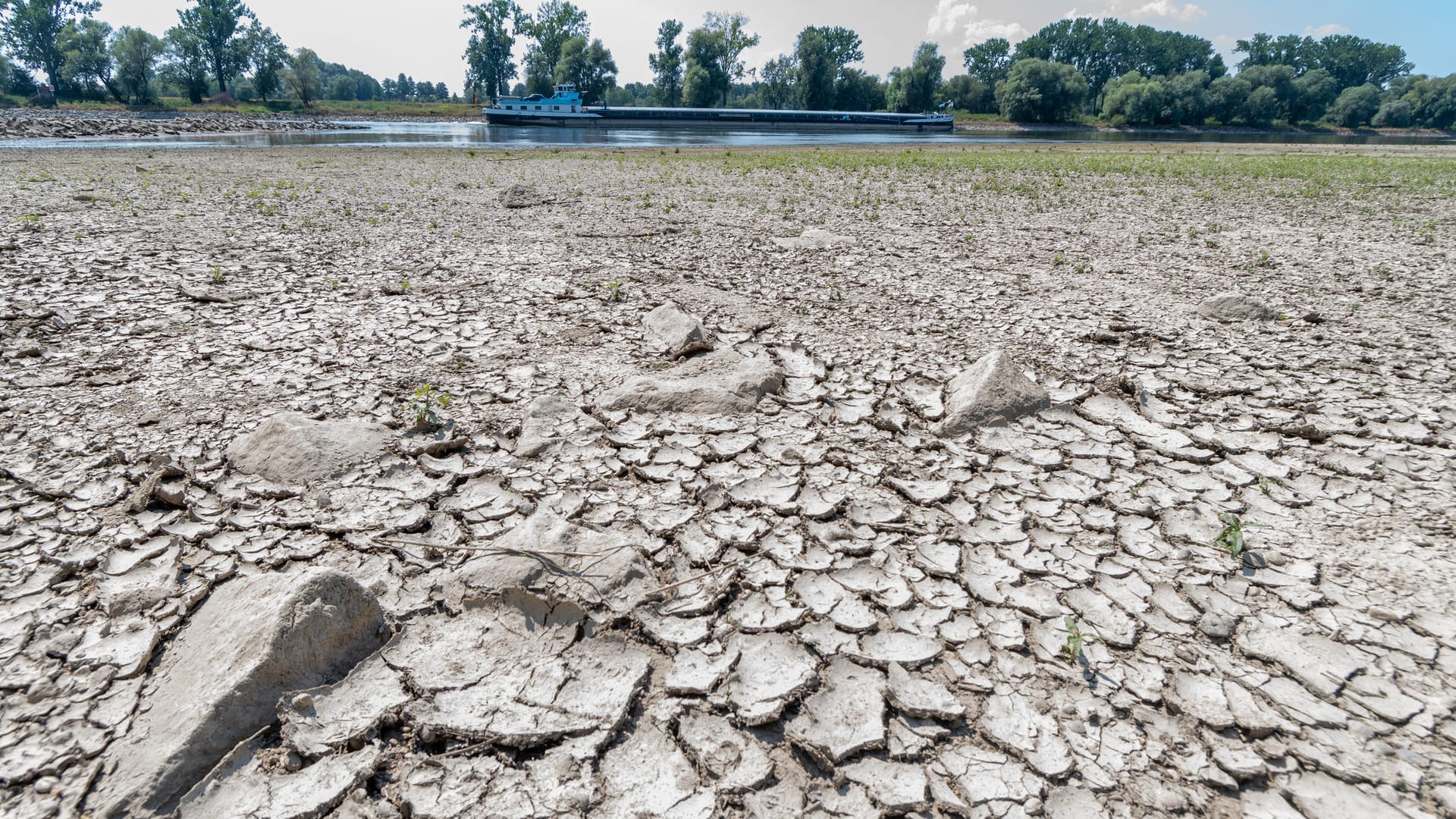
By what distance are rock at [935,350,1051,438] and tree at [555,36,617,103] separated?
82.3 meters

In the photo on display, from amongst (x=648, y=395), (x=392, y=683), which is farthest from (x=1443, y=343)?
(x=392, y=683)

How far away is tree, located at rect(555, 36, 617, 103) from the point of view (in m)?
76.8

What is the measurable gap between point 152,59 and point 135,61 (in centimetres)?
229

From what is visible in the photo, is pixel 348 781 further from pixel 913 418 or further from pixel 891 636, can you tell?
pixel 913 418

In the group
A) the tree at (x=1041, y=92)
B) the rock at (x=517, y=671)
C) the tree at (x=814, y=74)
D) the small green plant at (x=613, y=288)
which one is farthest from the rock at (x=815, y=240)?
the tree at (x=814, y=74)

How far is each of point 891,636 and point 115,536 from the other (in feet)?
9.99

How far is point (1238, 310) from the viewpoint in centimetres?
541

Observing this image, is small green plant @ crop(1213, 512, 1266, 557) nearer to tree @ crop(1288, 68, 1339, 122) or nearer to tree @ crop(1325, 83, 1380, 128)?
tree @ crop(1325, 83, 1380, 128)

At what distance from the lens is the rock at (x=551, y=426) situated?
11.5 ft

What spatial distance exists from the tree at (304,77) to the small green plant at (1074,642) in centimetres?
8015

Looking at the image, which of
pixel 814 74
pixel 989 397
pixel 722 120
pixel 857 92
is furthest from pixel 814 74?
pixel 989 397

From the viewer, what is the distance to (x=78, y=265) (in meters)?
6.12

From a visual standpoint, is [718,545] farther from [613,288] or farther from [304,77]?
[304,77]

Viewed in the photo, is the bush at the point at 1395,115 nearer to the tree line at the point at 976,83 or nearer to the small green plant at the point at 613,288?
the tree line at the point at 976,83
